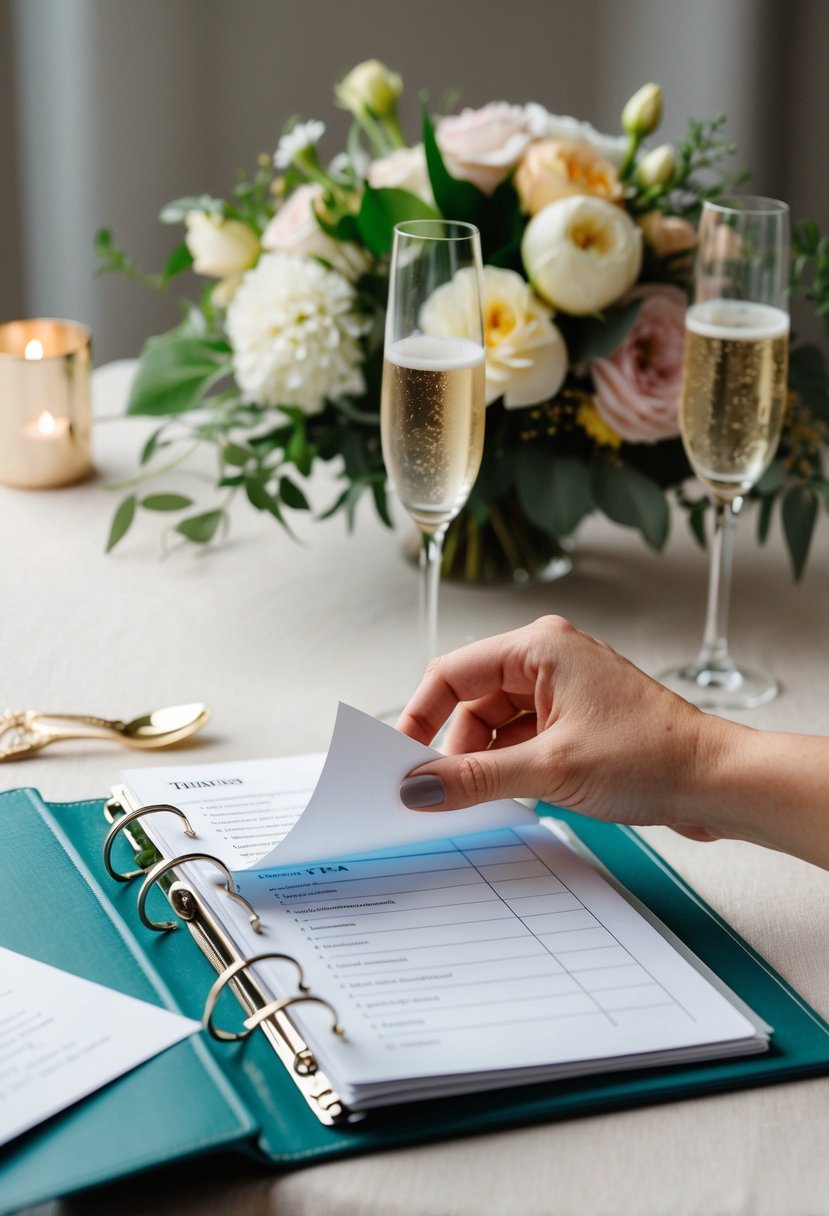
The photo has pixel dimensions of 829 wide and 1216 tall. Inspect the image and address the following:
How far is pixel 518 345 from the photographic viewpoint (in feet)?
4.08

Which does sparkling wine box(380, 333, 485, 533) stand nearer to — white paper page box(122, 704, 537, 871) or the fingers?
the fingers

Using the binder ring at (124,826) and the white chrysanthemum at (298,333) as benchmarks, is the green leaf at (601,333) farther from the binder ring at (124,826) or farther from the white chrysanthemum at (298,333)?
the binder ring at (124,826)

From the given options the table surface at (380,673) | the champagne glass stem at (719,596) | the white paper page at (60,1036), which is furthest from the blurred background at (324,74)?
the white paper page at (60,1036)

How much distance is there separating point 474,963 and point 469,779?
123mm

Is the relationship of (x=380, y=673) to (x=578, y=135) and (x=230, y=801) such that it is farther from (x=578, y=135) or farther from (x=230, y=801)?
(x=578, y=135)

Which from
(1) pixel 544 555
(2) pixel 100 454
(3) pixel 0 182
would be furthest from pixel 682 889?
(3) pixel 0 182

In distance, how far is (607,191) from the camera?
4.34 feet

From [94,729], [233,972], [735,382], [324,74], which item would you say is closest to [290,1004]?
[233,972]

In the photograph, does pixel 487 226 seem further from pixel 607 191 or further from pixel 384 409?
pixel 384 409

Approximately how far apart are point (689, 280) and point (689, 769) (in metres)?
0.67

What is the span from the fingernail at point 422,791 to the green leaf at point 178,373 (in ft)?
2.54

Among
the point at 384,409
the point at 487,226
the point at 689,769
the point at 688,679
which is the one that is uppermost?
the point at 487,226

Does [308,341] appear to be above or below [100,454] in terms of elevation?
Answer: above

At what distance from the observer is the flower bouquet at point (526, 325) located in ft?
4.15
